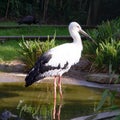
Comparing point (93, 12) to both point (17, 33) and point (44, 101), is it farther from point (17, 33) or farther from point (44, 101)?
point (44, 101)

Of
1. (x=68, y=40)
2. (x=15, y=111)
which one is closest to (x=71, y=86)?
(x=15, y=111)

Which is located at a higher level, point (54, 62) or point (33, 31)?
point (33, 31)

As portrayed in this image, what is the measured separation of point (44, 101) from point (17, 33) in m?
9.52

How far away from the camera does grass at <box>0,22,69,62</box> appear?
12592 millimetres

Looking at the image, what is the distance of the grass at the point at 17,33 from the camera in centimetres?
1259

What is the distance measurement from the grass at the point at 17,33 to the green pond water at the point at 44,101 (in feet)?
9.49

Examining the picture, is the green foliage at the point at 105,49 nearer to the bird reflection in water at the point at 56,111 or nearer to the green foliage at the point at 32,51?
the green foliage at the point at 32,51

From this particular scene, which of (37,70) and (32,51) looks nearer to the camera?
(37,70)

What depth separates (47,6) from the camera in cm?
2333

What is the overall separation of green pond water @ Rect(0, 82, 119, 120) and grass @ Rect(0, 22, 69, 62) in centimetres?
289

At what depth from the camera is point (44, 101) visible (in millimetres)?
8172

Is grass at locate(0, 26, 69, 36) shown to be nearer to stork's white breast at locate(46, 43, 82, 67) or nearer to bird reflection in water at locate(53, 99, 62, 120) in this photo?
stork's white breast at locate(46, 43, 82, 67)

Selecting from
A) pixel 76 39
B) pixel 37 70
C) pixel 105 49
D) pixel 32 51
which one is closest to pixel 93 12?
pixel 32 51

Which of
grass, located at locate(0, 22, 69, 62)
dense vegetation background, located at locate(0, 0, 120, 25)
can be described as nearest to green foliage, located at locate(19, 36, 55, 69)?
grass, located at locate(0, 22, 69, 62)
